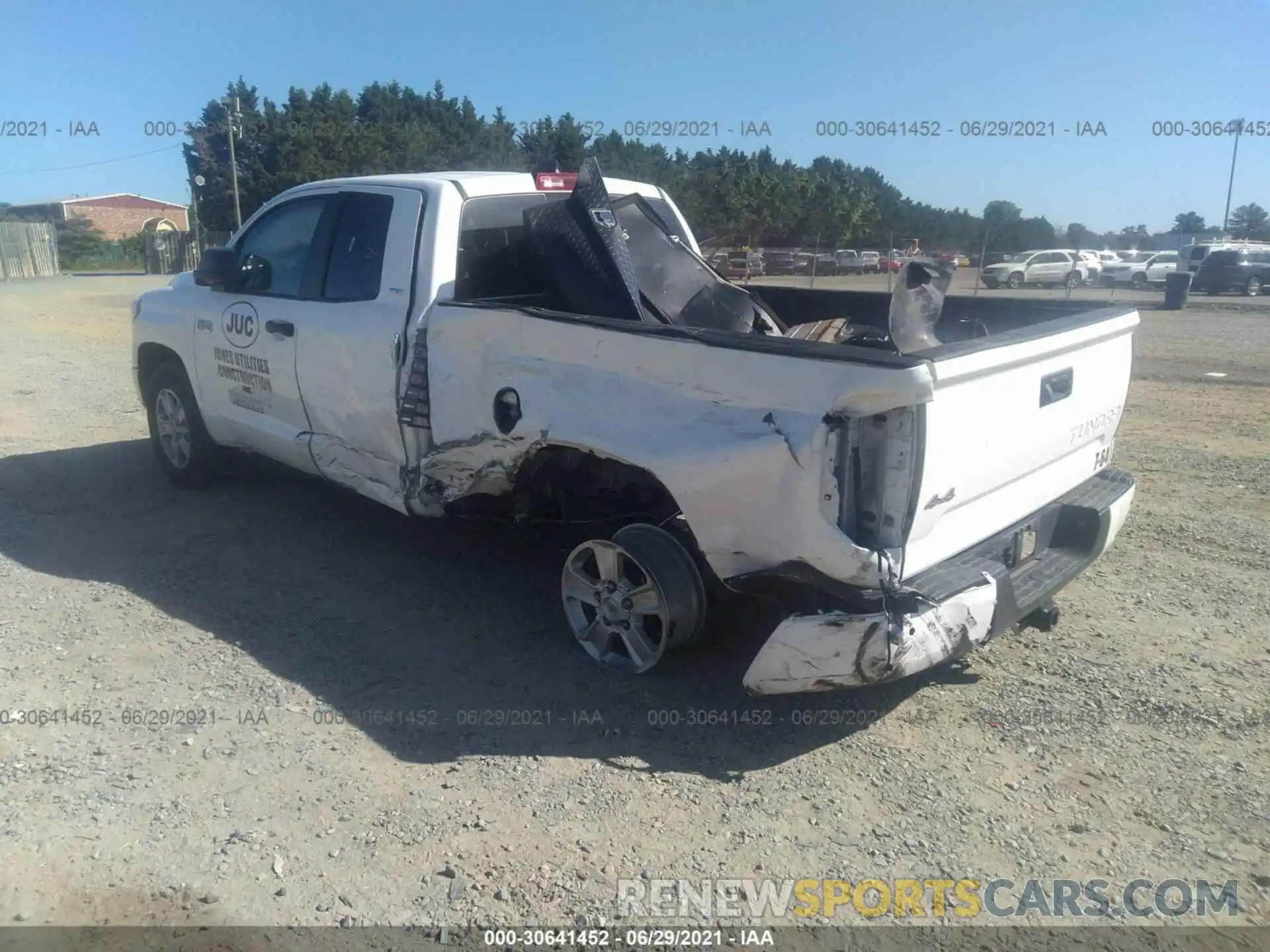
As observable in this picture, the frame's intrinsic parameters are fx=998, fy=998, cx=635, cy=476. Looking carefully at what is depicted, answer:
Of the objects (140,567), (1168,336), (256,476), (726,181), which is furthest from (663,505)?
(726,181)

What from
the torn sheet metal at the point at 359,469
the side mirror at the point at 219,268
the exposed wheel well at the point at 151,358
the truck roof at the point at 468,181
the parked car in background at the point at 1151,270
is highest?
the truck roof at the point at 468,181

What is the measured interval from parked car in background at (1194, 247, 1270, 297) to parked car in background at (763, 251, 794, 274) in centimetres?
1225

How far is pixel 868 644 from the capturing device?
10.4 ft

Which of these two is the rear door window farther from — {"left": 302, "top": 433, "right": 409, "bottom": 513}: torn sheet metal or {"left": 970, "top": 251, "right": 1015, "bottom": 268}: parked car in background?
{"left": 970, "top": 251, "right": 1015, "bottom": 268}: parked car in background

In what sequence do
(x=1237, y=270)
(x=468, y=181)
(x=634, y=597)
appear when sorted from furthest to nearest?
1. (x=1237, y=270)
2. (x=468, y=181)
3. (x=634, y=597)

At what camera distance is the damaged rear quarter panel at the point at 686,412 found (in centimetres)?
314

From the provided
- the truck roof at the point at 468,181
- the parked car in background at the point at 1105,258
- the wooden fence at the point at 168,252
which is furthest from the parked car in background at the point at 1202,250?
the wooden fence at the point at 168,252

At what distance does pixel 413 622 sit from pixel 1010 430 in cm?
275

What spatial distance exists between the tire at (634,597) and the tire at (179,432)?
10.4ft

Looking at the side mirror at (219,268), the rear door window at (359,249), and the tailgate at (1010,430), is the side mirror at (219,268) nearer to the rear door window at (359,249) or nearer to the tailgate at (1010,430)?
the rear door window at (359,249)

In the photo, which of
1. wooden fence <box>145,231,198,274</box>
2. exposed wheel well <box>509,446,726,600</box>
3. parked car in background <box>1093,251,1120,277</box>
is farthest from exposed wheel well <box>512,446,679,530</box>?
wooden fence <box>145,231,198,274</box>

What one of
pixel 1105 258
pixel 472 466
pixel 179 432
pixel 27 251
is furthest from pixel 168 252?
pixel 472 466

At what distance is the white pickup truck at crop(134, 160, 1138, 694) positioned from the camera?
125 inches

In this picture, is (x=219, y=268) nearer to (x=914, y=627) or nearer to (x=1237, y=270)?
(x=914, y=627)
